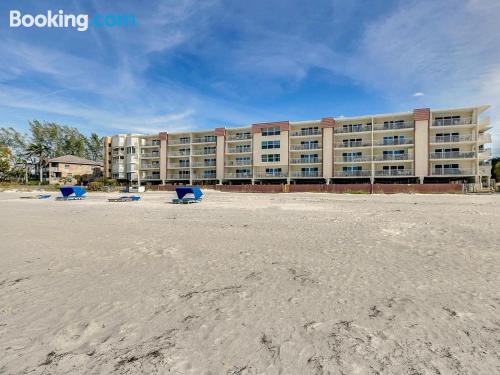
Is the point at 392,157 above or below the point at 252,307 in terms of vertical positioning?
above

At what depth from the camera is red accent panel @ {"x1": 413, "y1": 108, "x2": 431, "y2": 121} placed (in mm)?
45062

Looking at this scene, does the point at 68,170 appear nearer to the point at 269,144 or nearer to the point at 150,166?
the point at 150,166

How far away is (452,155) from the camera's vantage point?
4381 cm

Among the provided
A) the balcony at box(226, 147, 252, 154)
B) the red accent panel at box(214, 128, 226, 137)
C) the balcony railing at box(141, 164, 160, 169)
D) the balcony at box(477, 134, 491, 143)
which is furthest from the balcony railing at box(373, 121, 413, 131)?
the balcony railing at box(141, 164, 160, 169)

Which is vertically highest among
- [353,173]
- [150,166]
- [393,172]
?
[150,166]

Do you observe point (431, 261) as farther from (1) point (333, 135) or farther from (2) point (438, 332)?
(1) point (333, 135)

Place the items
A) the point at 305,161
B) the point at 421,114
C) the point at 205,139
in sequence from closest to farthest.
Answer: the point at 421,114
the point at 305,161
the point at 205,139

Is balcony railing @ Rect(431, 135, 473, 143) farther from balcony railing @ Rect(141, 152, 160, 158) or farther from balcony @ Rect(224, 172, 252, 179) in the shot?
balcony railing @ Rect(141, 152, 160, 158)

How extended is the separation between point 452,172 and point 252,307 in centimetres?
5100

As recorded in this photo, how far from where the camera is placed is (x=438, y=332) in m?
3.34

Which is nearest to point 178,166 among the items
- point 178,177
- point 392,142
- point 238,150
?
point 178,177

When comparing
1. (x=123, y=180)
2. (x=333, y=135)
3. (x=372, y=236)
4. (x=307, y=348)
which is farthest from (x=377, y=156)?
(x=123, y=180)

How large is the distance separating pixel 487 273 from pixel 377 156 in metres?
47.2

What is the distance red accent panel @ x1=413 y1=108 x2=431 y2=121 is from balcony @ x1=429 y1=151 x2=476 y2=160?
6.22m
